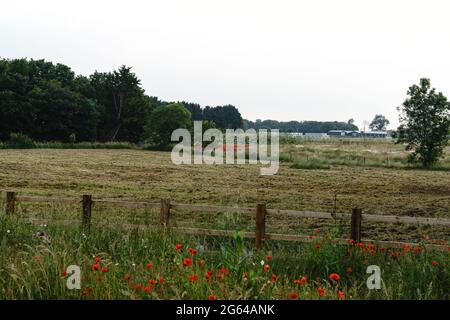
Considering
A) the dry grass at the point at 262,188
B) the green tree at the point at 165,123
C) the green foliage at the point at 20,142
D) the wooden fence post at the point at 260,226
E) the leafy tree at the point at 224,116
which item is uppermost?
the leafy tree at the point at 224,116

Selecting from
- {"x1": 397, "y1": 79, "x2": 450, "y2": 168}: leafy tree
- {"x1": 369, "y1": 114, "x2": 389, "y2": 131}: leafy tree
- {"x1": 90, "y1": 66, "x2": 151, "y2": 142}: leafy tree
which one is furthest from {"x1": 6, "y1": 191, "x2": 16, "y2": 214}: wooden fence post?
{"x1": 369, "y1": 114, "x2": 389, "y2": 131}: leafy tree

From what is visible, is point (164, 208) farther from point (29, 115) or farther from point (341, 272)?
point (29, 115)

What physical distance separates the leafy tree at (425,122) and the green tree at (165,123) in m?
30.8

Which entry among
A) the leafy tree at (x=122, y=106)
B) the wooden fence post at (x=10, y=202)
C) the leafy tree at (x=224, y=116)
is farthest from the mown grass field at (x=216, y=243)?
the leafy tree at (x=224, y=116)

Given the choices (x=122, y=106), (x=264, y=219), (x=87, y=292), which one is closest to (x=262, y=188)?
(x=264, y=219)

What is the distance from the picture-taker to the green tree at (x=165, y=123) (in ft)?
209

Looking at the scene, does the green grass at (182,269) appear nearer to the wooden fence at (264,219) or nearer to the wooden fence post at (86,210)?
the wooden fence at (264,219)

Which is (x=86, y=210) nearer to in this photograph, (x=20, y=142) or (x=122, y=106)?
(x=20, y=142)

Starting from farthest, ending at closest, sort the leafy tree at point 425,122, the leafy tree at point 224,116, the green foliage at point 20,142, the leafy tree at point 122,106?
the leafy tree at point 224,116 → the leafy tree at point 122,106 → the green foliage at point 20,142 → the leafy tree at point 425,122

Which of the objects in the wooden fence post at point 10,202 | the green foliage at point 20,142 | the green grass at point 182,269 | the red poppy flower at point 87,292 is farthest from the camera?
the green foliage at point 20,142

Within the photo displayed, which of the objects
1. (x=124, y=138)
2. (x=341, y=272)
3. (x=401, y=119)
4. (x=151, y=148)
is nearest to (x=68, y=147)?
(x=151, y=148)

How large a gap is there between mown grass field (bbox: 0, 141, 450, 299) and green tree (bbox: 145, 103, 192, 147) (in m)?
28.1

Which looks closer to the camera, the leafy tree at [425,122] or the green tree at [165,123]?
the leafy tree at [425,122]
